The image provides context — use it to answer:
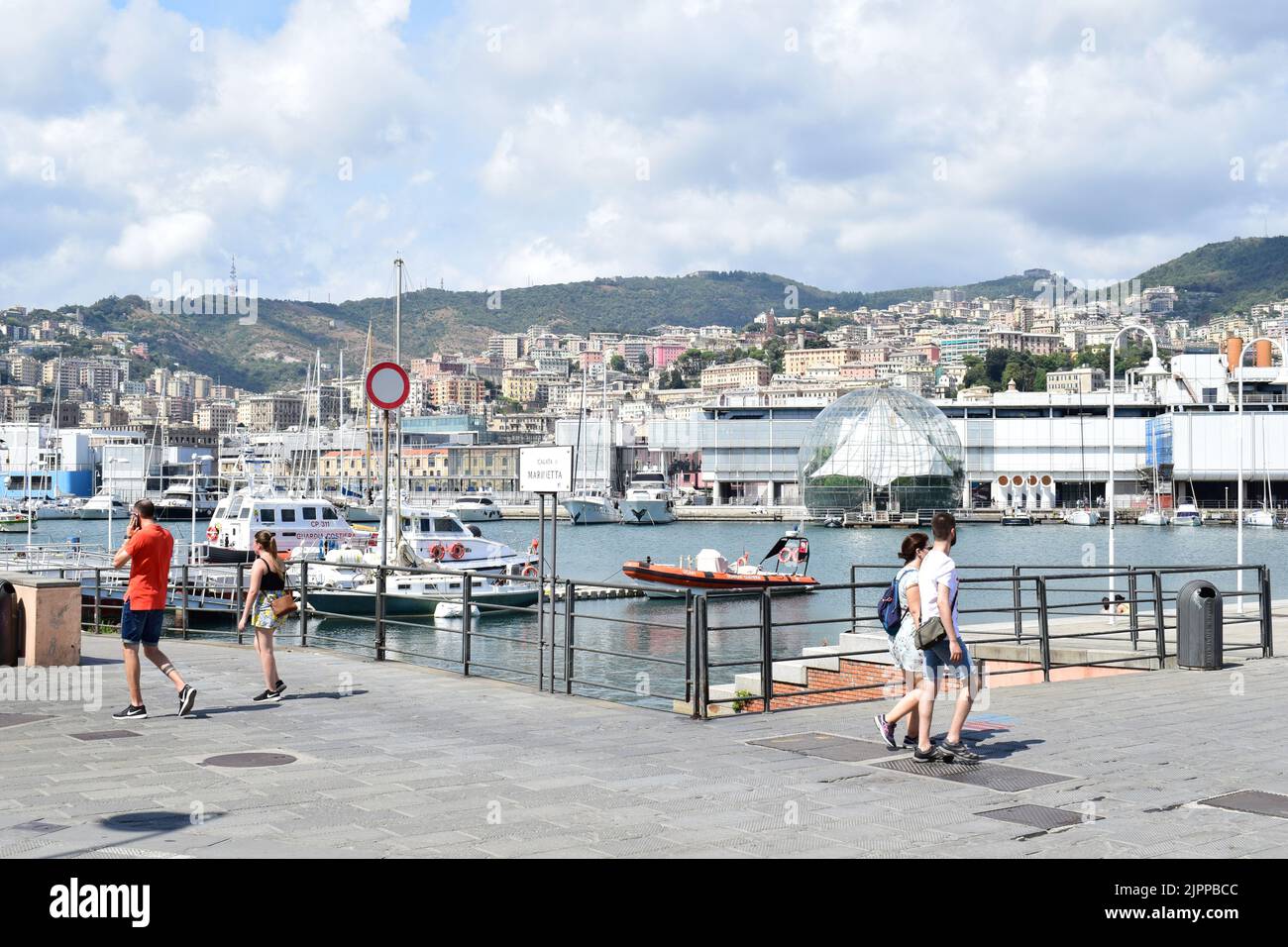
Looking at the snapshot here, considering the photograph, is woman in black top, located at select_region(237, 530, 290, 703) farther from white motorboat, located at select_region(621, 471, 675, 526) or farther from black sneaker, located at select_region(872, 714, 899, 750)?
white motorboat, located at select_region(621, 471, 675, 526)

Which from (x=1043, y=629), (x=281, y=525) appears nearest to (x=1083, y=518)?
(x=281, y=525)

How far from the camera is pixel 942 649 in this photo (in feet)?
28.9

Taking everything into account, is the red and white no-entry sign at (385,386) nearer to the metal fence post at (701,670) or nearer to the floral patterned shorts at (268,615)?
the floral patterned shorts at (268,615)

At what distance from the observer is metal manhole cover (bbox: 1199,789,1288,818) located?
289 inches

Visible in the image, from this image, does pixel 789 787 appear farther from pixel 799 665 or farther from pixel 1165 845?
pixel 799 665

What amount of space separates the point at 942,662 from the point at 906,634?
0.45 metres

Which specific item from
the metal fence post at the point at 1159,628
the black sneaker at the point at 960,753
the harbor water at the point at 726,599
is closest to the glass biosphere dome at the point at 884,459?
the harbor water at the point at 726,599

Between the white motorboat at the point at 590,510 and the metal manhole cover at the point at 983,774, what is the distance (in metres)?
111

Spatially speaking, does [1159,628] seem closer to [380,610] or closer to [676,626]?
[676,626]

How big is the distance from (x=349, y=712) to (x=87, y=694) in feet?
8.56

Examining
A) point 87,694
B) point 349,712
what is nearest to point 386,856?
point 349,712

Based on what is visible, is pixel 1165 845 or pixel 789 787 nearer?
pixel 1165 845
